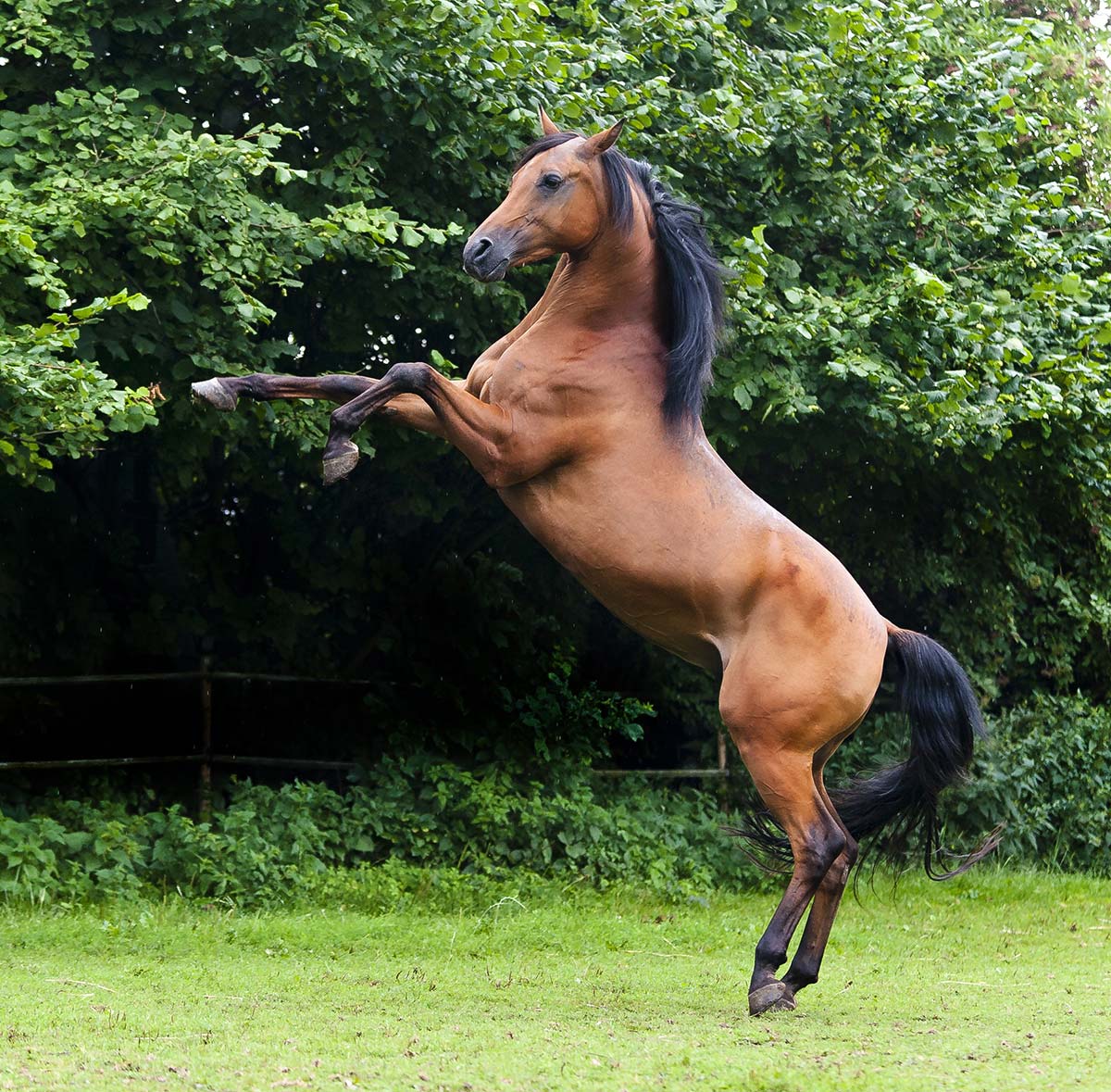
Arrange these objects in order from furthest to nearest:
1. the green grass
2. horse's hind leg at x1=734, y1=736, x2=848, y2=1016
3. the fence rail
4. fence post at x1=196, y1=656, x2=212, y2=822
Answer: fence post at x1=196, y1=656, x2=212, y2=822 → the fence rail → horse's hind leg at x1=734, y1=736, x2=848, y2=1016 → the green grass

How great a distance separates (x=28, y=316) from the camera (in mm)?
6723

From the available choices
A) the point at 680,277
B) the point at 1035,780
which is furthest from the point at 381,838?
the point at 1035,780

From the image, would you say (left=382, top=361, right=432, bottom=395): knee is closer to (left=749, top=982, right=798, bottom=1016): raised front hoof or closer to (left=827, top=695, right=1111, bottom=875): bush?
(left=749, top=982, right=798, bottom=1016): raised front hoof

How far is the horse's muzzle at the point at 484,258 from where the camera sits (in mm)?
4809

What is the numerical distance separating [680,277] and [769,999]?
2692 millimetres

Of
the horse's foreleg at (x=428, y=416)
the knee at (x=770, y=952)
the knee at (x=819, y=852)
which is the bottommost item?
the knee at (x=770, y=952)

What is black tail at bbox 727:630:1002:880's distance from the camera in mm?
5762

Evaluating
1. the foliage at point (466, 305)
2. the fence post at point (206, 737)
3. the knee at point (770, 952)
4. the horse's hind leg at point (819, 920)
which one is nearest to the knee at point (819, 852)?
the horse's hind leg at point (819, 920)

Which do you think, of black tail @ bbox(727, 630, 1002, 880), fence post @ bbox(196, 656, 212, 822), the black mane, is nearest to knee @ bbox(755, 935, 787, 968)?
black tail @ bbox(727, 630, 1002, 880)

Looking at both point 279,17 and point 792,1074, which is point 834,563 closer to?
point 792,1074

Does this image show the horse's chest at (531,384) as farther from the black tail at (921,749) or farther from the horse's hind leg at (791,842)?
the black tail at (921,749)

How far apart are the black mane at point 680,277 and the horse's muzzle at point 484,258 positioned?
1.79 feet

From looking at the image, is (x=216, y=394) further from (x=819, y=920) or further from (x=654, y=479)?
(x=819, y=920)

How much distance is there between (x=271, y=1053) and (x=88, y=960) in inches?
94.7
